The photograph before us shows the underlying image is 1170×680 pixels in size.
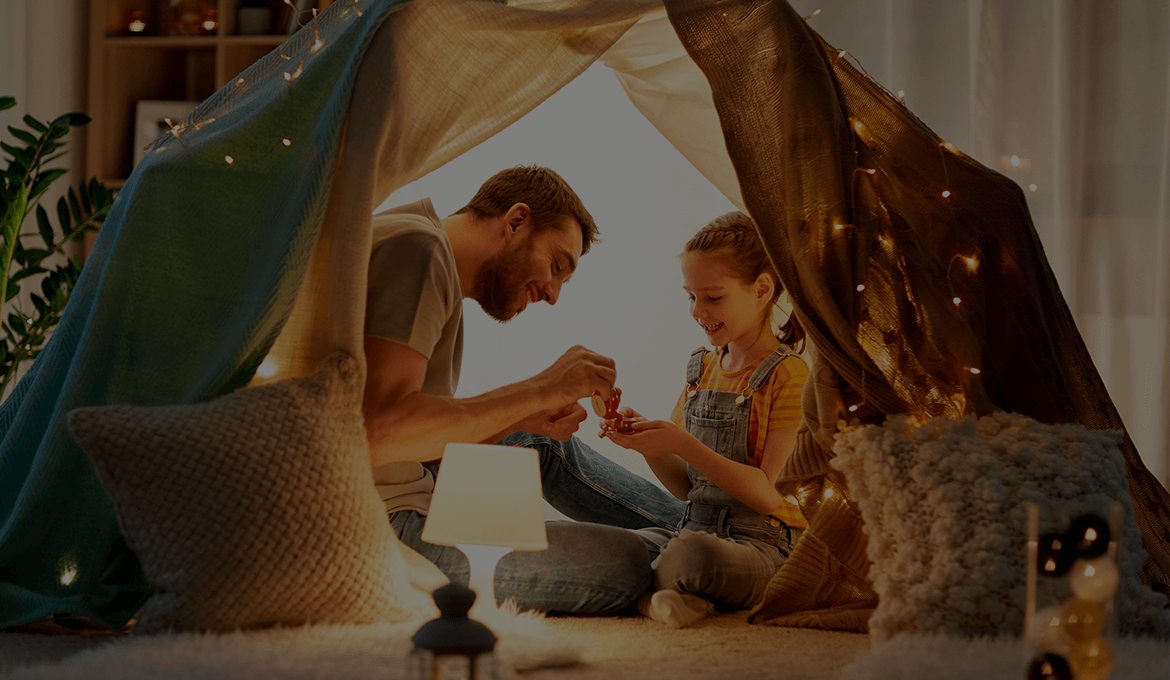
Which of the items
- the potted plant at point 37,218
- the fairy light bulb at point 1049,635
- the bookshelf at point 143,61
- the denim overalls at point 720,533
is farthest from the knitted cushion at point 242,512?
the bookshelf at point 143,61

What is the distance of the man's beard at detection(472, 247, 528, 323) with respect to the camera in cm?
179

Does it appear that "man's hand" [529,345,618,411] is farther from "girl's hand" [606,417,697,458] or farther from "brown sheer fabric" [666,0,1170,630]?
"brown sheer fabric" [666,0,1170,630]

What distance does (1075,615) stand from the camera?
38.0 inches

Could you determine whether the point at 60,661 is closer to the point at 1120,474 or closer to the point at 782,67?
the point at 782,67

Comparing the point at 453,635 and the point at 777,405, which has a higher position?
the point at 777,405

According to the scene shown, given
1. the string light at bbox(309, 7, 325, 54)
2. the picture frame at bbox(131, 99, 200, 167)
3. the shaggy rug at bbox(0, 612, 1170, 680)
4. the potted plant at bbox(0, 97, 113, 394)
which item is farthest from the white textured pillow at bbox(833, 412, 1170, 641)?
the picture frame at bbox(131, 99, 200, 167)

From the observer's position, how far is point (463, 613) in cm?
87

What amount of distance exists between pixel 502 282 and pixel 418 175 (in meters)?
0.31

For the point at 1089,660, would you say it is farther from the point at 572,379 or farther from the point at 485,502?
the point at 572,379

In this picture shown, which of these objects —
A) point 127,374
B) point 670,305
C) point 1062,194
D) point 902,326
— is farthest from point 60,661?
point 1062,194

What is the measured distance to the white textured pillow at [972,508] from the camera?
1194 millimetres

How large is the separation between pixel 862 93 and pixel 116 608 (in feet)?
4.39

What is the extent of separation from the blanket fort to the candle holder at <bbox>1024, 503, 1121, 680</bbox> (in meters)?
0.41

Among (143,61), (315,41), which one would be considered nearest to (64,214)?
(143,61)
